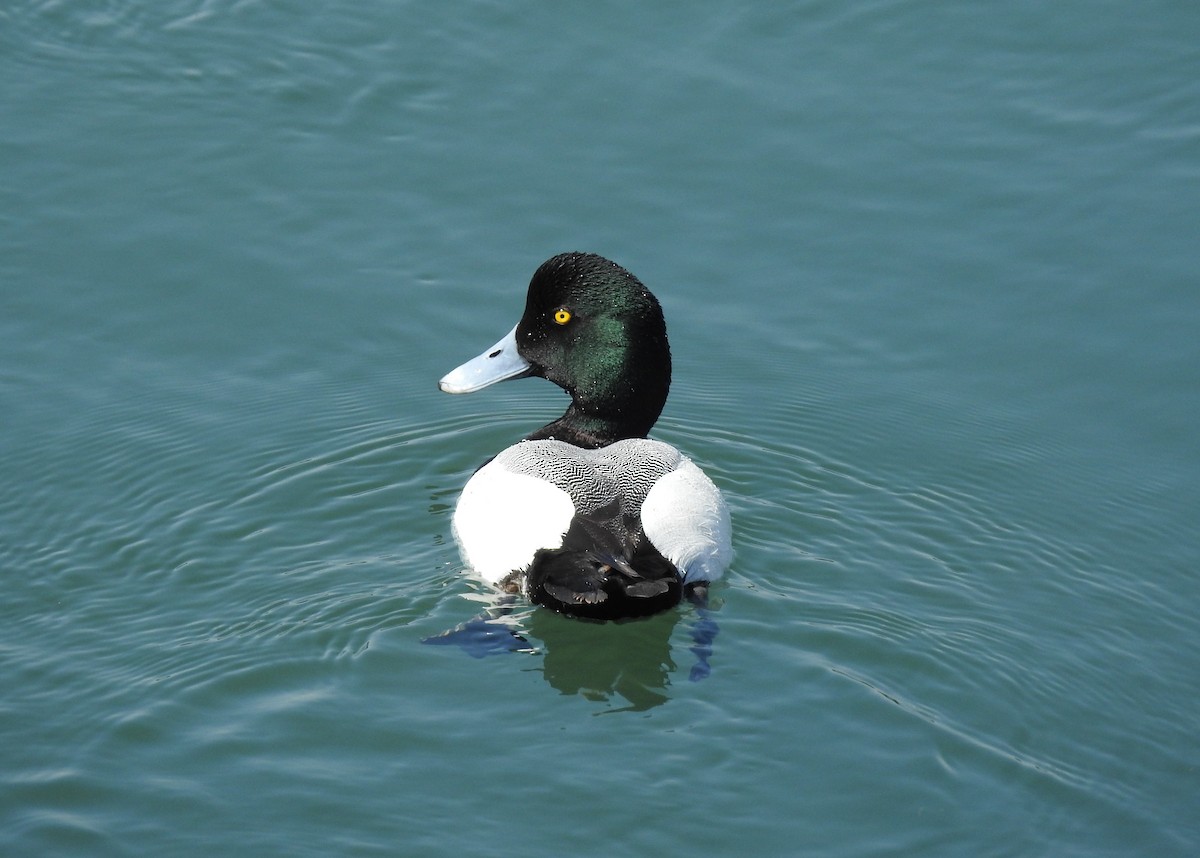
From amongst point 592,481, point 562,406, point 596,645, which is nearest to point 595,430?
point 592,481

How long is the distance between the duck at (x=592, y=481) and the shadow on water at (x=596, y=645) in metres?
0.13

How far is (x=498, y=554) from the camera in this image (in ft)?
25.5

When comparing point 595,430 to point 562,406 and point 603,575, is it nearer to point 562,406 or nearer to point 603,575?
point 562,406

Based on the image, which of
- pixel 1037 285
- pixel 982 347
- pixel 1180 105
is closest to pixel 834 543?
pixel 982 347

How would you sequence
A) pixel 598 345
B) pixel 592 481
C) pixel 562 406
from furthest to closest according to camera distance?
pixel 562 406, pixel 598 345, pixel 592 481

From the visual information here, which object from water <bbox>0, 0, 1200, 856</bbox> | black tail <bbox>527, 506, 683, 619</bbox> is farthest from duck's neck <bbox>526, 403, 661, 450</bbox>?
black tail <bbox>527, 506, 683, 619</bbox>

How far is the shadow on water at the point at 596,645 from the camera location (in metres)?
7.09

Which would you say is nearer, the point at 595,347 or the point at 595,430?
the point at 595,347

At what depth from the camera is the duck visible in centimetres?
725

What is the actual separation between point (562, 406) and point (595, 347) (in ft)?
4.55

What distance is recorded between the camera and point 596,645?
7.45 metres

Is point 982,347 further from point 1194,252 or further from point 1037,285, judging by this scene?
point 1194,252

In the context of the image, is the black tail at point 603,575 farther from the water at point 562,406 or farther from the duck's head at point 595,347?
the duck's head at point 595,347

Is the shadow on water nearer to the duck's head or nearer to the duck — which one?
the duck
